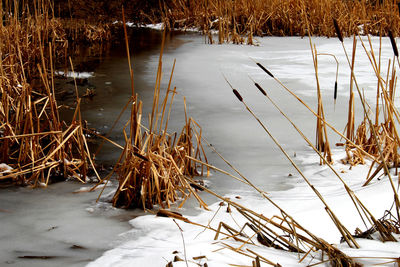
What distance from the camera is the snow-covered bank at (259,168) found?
130 cm

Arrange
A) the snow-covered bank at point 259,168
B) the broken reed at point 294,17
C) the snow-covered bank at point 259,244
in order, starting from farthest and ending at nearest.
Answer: the broken reed at point 294,17, the snow-covered bank at point 259,168, the snow-covered bank at point 259,244

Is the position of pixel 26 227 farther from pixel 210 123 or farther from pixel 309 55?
pixel 309 55

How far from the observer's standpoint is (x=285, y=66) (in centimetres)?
514

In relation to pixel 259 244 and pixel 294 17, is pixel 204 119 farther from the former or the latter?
pixel 294 17

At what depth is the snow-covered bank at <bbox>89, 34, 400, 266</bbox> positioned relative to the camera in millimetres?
1297

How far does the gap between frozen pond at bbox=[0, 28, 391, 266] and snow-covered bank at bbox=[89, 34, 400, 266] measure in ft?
0.03

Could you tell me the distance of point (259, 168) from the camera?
237cm

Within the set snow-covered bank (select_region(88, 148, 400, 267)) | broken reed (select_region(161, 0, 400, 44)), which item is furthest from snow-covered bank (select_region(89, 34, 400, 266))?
broken reed (select_region(161, 0, 400, 44))

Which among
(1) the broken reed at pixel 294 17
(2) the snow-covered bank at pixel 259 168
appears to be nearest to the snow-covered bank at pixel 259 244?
(2) the snow-covered bank at pixel 259 168

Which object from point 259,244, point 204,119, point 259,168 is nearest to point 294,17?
point 204,119

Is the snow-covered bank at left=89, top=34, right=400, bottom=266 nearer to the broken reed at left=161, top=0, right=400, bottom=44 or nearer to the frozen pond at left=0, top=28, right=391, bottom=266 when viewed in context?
the frozen pond at left=0, top=28, right=391, bottom=266

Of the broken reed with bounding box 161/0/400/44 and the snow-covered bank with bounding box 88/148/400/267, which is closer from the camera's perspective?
the snow-covered bank with bounding box 88/148/400/267

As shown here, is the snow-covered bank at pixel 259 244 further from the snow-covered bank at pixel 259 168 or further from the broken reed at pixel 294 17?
the broken reed at pixel 294 17

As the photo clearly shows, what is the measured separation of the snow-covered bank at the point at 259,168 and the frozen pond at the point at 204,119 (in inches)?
0.4
